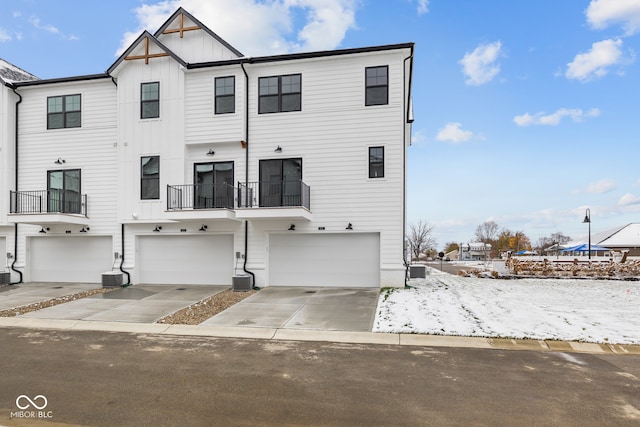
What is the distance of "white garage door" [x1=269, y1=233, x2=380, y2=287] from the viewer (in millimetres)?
13586

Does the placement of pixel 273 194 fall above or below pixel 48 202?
above

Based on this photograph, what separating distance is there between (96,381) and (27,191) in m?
14.0

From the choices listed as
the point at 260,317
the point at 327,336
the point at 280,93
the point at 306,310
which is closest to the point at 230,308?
the point at 260,317

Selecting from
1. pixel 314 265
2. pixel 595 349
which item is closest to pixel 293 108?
pixel 314 265

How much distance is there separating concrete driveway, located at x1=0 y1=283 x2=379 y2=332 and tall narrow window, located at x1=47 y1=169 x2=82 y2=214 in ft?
Answer: 10.6

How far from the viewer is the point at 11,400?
467 centimetres

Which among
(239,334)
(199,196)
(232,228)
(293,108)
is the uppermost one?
(293,108)

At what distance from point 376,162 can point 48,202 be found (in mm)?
13303

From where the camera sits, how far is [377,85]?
44.2 ft

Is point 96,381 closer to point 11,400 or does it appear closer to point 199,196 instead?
point 11,400

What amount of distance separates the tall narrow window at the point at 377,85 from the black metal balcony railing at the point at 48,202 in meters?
12.1

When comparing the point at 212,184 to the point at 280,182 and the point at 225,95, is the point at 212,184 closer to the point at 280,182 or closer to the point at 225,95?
the point at 280,182

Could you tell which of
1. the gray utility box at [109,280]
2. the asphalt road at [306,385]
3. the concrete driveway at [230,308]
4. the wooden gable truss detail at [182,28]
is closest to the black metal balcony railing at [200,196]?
the concrete driveway at [230,308]

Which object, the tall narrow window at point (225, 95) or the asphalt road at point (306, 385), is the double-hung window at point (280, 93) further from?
the asphalt road at point (306, 385)
